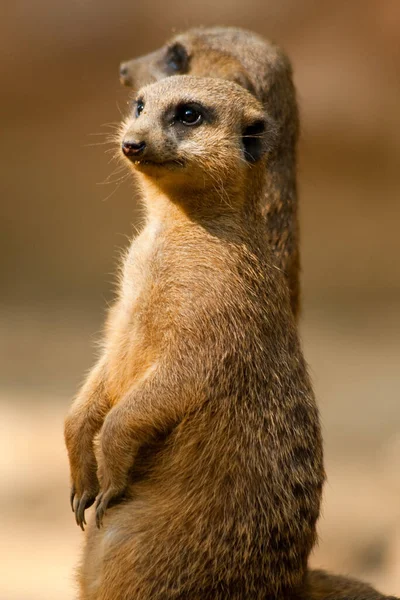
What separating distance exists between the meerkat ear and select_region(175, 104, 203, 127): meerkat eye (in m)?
0.14

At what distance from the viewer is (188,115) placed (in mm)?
2543

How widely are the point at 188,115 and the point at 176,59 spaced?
1228mm

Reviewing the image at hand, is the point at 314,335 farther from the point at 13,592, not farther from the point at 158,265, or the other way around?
the point at 158,265

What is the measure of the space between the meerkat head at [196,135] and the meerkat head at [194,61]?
837 millimetres

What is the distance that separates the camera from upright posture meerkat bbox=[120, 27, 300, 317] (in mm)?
3447

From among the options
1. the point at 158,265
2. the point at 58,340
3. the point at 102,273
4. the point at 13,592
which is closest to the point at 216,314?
the point at 158,265

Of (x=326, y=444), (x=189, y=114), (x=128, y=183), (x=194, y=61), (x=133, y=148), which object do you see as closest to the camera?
(x=133, y=148)

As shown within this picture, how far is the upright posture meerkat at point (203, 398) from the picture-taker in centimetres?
246

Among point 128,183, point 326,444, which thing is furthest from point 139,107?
point 128,183

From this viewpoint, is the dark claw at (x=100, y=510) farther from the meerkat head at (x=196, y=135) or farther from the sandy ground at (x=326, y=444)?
the sandy ground at (x=326, y=444)

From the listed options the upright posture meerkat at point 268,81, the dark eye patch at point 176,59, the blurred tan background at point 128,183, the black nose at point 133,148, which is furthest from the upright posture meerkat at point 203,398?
the blurred tan background at point 128,183

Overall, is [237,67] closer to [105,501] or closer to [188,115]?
[188,115]

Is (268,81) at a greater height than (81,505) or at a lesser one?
greater

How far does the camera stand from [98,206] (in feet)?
26.9
